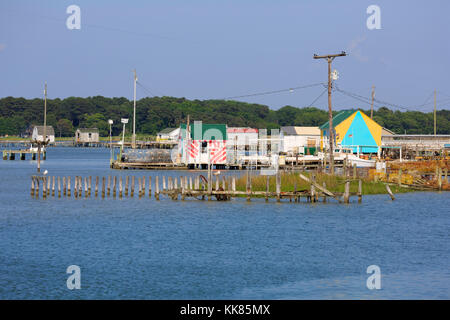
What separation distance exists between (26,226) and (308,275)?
1988 centimetres

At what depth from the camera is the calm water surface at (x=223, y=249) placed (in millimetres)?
23562

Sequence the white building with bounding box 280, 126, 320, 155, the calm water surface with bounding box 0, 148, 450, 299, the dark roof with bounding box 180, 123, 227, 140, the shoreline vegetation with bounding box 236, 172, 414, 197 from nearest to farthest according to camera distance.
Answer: the calm water surface with bounding box 0, 148, 450, 299 < the shoreline vegetation with bounding box 236, 172, 414, 197 < the dark roof with bounding box 180, 123, 227, 140 < the white building with bounding box 280, 126, 320, 155

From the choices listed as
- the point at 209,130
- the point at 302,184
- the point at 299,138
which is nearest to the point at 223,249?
the point at 302,184

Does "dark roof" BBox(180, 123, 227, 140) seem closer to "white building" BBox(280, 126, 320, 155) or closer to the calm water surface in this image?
the calm water surface

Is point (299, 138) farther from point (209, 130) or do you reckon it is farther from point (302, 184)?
point (302, 184)

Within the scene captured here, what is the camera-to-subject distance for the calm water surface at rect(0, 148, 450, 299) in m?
23.6

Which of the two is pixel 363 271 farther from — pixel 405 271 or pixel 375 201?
pixel 375 201

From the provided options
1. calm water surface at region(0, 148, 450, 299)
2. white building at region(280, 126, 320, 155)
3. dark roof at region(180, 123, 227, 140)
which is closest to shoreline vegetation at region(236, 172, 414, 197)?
calm water surface at region(0, 148, 450, 299)

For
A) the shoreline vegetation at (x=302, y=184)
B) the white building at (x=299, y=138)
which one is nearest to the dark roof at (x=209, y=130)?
the shoreline vegetation at (x=302, y=184)

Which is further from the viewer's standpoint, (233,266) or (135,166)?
(135,166)

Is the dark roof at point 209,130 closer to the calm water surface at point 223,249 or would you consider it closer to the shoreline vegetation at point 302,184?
the shoreline vegetation at point 302,184

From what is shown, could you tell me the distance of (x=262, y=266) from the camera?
27391mm

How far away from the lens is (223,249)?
31422mm

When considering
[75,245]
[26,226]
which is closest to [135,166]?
[26,226]
